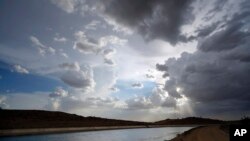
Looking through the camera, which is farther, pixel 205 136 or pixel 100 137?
pixel 100 137

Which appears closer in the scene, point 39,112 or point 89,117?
point 39,112

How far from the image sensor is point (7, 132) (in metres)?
76.5

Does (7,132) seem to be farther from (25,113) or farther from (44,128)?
(25,113)

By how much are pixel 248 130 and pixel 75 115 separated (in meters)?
179

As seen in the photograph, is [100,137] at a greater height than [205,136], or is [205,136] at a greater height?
[205,136]

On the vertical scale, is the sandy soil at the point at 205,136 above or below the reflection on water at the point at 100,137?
above

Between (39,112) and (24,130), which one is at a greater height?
(39,112)

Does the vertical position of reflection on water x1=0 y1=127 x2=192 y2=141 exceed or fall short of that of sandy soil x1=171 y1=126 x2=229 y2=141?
it falls short

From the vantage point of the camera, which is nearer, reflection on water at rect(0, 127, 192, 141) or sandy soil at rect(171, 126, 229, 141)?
sandy soil at rect(171, 126, 229, 141)

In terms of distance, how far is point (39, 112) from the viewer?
14350cm

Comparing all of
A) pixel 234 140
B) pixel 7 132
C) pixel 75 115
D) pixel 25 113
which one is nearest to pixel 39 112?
pixel 25 113

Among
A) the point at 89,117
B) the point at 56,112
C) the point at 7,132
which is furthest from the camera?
the point at 89,117

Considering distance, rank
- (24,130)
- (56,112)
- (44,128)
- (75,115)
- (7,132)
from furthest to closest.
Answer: (75,115)
(56,112)
(44,128)
(24,130)
(7,132)

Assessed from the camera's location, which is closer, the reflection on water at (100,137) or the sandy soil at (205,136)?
the sandy soil at (205,136)
